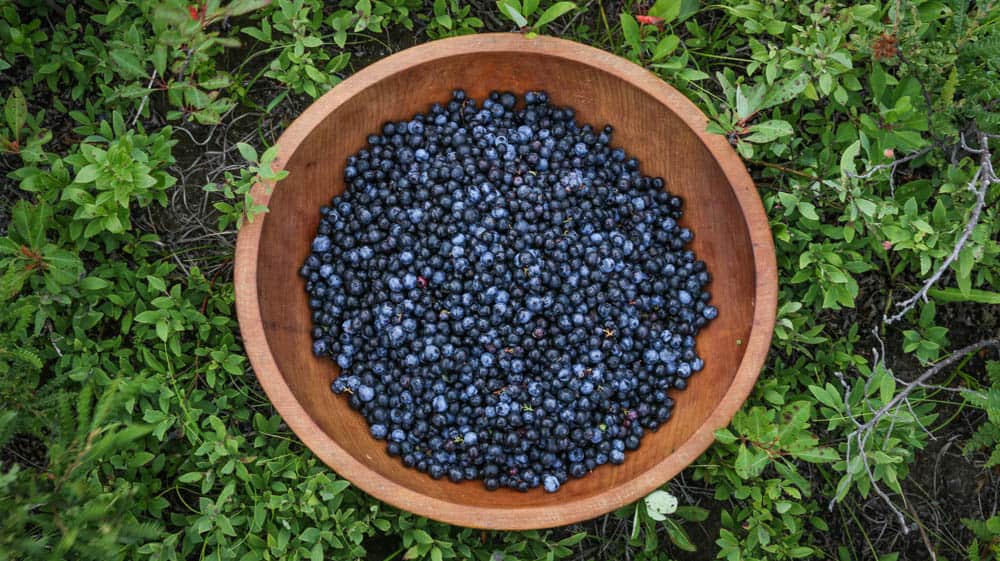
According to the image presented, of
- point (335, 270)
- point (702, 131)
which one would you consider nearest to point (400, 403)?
point (335, 270)

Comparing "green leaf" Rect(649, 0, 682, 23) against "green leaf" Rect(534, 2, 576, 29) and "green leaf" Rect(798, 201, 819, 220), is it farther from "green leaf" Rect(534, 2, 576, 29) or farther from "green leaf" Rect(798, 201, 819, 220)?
"green leaf" Rect(798, 201, 819, 220)

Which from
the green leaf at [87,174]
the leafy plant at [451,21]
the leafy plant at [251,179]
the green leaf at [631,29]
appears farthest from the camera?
the leafy plant at [451,21]

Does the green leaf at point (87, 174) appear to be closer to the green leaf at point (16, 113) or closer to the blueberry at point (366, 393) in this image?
the green leaf at point (16, 113)

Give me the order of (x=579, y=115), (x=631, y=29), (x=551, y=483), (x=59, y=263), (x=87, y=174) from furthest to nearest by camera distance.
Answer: (x=579, y=115) → (x=631, y=29) → (x=551, y=483) → (x=59, y=263) → (x=87, y=174)

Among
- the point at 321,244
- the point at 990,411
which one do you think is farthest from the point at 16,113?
the point at 990,411

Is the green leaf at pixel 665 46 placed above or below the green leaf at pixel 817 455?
above

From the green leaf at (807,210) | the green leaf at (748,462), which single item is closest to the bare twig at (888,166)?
the green leaf at (807,210)

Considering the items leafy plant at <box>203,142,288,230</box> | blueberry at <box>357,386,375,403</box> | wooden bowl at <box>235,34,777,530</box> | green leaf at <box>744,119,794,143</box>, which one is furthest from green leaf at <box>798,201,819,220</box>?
leafy plant at <box>203,142,288,230</box>

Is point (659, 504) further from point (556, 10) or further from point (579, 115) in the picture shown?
point (556, 10)
